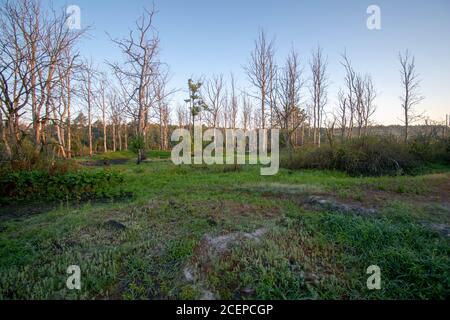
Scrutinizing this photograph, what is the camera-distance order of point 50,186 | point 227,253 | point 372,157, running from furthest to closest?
point 372,157
point 50,186
point 227,253

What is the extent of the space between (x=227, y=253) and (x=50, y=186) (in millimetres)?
5873

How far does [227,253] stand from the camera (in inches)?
104

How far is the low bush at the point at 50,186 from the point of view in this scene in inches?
220

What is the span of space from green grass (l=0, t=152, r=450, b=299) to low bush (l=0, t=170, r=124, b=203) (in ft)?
4.70

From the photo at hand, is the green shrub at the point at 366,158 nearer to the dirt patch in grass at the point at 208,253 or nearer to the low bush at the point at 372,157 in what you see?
the low bush at the point at 372,157

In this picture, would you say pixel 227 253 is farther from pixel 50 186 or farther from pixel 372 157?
pixel 372 157

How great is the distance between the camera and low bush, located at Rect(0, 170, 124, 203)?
5.59 meters

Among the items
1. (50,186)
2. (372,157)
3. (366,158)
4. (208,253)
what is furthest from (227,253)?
(372,157)

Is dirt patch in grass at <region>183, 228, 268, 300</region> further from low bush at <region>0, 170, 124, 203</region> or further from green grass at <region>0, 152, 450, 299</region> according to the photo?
low bush at <region>0, 170, 124, 203</region>

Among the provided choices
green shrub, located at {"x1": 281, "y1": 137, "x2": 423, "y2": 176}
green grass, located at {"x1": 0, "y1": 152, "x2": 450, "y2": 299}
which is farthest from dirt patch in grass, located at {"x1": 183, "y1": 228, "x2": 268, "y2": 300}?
green shrub, located at {"x1": 281, "y1": 137, "x2": 423, "y2": 176}

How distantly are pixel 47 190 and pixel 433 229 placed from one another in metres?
8.46

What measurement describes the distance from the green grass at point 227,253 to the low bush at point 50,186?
4.70 feet
